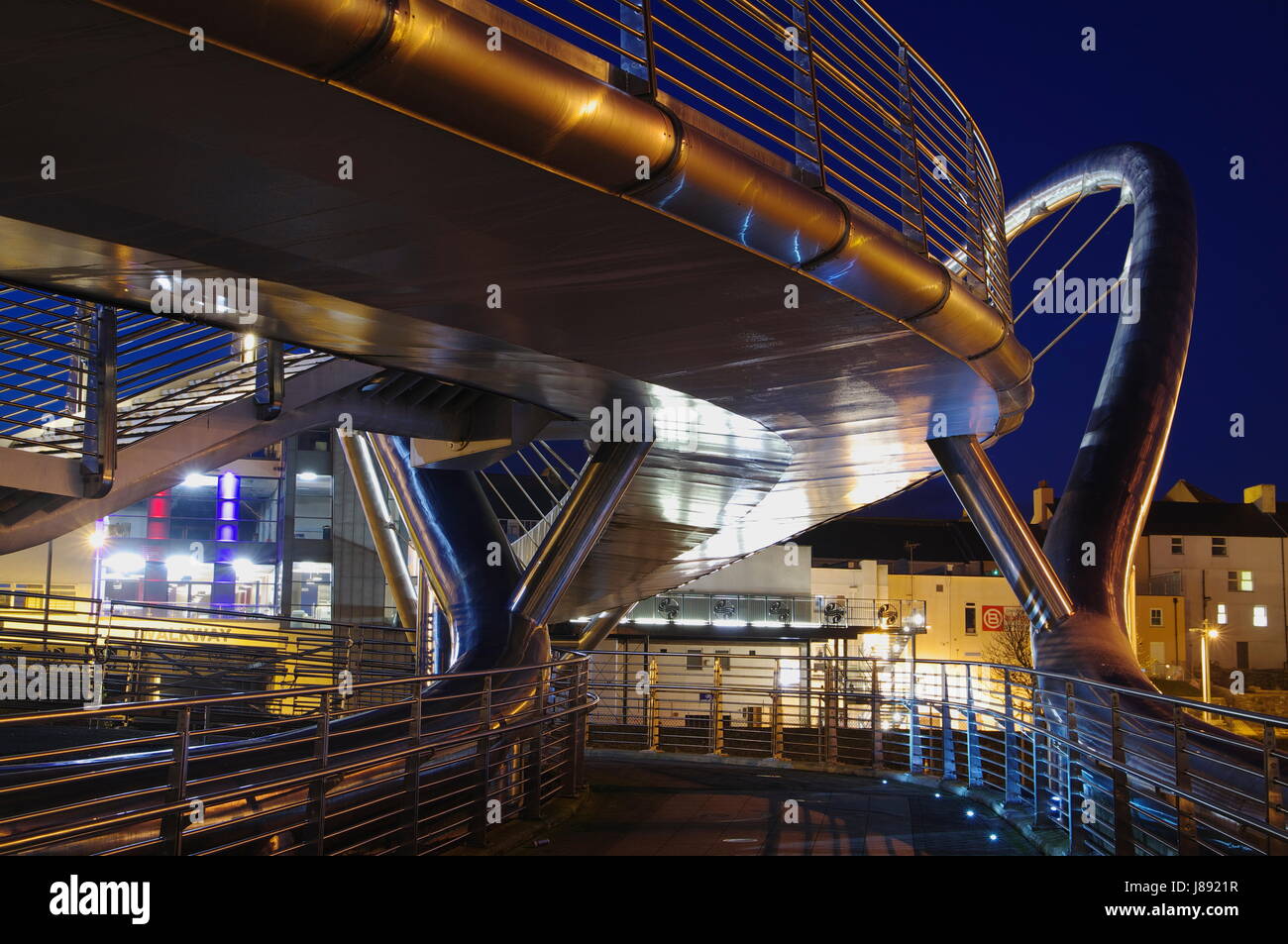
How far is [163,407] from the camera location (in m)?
10.6

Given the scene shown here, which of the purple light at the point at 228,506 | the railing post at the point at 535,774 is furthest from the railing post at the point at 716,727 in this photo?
the purple light at the point at 228,506

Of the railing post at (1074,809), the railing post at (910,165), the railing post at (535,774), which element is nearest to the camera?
the railing post at (910,165)

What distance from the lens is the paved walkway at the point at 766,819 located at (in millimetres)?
8336

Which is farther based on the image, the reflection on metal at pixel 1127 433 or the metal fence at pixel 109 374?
the reflection on metal at pixel 1127 433

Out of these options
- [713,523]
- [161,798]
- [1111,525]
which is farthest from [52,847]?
[713,523]

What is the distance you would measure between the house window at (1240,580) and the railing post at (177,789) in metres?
57.0

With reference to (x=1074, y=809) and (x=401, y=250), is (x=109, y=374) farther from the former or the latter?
(x=1074, y=809)

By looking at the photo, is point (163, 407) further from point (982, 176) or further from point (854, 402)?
point (982, 176)

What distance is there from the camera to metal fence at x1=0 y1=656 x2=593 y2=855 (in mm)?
4828

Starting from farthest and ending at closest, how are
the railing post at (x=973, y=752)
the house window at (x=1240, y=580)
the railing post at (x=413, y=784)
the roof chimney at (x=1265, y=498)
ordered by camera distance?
the roof chimney at (x=1265, y=498)
the house window at (x=1240, y=580)
the railing post at (x=973, y=752)
the railing post at (x=413, y=784)

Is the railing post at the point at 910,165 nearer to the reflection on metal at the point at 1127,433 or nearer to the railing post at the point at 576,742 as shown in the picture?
the railing post at the point at 576,742

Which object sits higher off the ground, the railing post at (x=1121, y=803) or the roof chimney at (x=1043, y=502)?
the roof chimney at (x=1043, y=502)

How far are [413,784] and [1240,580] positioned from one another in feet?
181
